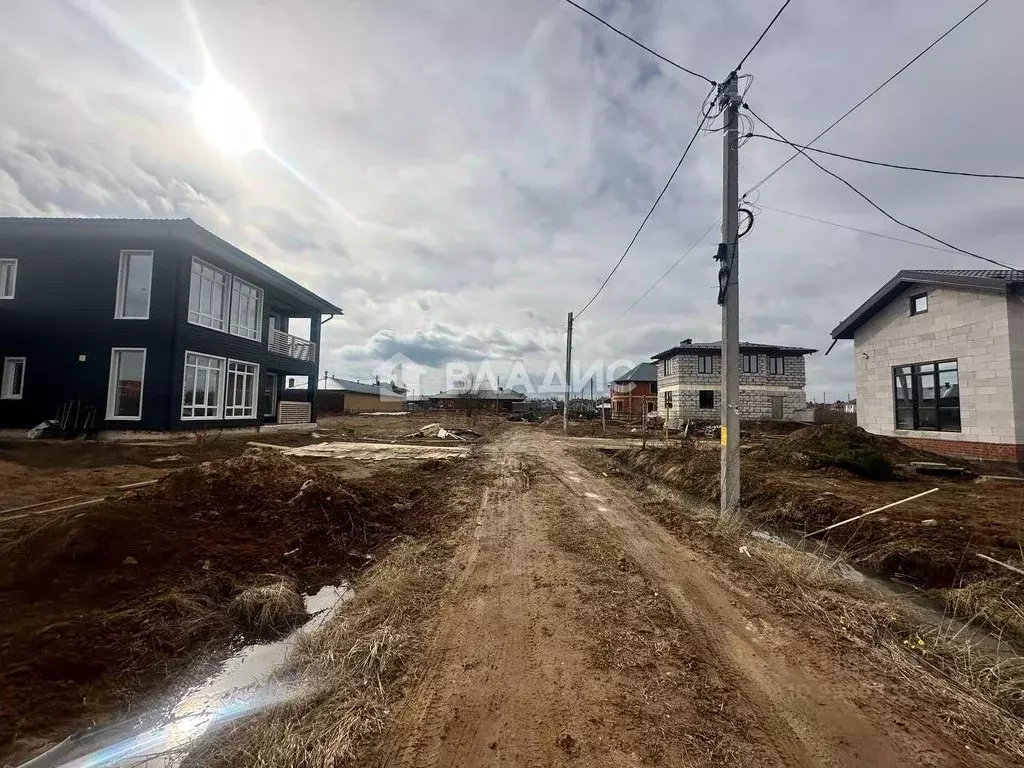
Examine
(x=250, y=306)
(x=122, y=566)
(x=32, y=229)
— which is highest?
(x=32, y=229)

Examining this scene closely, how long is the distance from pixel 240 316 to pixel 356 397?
44715mm

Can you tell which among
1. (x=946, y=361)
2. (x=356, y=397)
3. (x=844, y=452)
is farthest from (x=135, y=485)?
(x=356, y=397)

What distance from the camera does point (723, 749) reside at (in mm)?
2160

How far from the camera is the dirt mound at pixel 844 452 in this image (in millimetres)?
10625

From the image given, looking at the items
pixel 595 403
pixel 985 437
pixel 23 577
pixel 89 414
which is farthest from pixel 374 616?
pixel 595 403

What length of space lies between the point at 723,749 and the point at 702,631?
1.25m

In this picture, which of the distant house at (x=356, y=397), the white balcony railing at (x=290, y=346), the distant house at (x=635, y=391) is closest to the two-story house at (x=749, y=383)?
the distant house at (x=635, y=391)

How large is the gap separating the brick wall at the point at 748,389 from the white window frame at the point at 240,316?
25434mm

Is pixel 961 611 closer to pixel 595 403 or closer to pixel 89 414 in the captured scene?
pixel 89 414

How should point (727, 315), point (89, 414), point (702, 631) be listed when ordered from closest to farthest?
point (702, 631)
point (727, 315)
point (89, 414)

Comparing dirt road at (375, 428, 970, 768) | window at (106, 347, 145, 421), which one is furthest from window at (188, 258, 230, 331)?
dirt road at (375, 428, 970, 768)

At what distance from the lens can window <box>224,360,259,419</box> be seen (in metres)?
16.5

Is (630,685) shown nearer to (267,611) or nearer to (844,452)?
(267,611)

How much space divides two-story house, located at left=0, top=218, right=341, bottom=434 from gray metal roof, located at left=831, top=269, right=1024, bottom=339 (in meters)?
22.9
